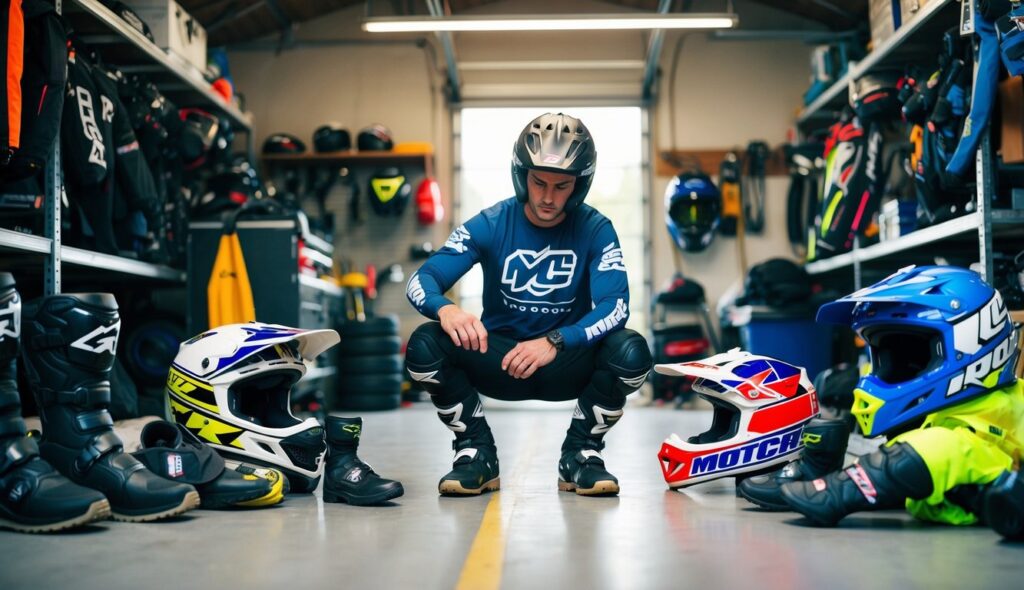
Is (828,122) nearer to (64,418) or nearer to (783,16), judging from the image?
(783,16)

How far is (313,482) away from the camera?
319 centimetres

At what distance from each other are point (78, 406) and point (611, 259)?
180cm

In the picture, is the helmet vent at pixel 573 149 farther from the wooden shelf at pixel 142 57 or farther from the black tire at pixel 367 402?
the black tire at pixel 367 402

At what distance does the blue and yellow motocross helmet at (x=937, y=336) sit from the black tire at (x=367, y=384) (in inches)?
239

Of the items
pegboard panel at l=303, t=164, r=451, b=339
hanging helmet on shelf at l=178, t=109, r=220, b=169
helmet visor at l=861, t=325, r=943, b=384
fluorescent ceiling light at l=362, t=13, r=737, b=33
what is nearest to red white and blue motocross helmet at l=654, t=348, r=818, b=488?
helmet visor at l=861, t=325, r=943, b=384

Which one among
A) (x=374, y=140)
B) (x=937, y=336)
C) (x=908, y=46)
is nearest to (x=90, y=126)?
(x=937, y=336)

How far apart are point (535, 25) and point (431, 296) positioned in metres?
5.14

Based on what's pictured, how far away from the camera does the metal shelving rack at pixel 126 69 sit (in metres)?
4.57

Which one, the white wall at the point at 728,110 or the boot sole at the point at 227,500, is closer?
the boot sole at the point at 227,500

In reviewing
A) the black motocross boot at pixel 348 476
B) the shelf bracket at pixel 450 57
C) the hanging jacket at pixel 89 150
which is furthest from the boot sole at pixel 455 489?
the shelf bracket at pixel 450 57

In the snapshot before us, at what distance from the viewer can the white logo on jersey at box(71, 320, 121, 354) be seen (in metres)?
2.51

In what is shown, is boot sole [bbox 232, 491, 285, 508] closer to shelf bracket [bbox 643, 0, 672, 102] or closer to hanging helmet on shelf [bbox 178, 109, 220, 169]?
hanging helmet on shelf [bbox 178, 109, 220, 169]

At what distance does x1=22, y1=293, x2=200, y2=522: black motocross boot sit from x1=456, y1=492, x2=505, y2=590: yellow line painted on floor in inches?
33.5

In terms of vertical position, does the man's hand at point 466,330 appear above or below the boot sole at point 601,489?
above
